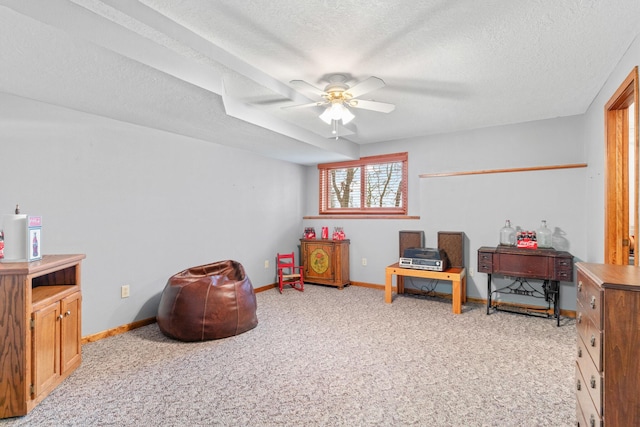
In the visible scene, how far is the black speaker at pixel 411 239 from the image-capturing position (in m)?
4.70

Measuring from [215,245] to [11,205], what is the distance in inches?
81.4

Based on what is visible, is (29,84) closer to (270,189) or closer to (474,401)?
(270,189)

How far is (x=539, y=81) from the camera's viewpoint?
9.34 feet

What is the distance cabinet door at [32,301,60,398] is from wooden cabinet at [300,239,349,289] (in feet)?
11.7

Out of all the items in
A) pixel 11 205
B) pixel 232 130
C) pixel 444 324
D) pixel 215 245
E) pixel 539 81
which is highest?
pixel 539 81

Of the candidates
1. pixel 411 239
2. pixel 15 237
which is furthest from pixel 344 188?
pixel 15 237

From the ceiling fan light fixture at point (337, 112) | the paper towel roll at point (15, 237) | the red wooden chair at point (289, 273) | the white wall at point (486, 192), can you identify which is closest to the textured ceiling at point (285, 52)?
the ceiling fan light fixture at point (337, 112)

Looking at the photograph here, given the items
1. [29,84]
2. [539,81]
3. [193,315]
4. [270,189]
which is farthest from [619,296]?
[270,189]

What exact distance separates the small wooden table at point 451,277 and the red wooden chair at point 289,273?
1416mm

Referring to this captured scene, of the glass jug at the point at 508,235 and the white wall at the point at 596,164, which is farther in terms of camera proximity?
the glass jug at the point at 508,235

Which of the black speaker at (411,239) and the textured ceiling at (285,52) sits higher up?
the textured ceiling at (285,52)

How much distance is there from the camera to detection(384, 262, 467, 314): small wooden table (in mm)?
3832

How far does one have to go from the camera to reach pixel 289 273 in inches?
216

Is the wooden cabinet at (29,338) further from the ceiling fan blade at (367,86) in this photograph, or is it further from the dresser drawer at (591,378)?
the dresser drawer at (591,378)
